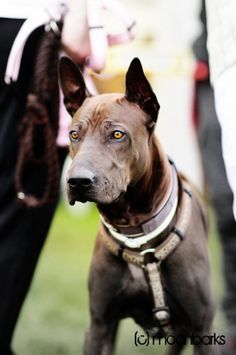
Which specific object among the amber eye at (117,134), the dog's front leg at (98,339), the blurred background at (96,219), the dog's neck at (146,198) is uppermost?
the amber eye at (117,134)

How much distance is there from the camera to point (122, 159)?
2.69 metres

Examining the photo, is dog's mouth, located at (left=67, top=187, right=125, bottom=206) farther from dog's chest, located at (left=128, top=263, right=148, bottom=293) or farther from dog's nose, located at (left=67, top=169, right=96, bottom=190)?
dog's chest, located at (left=128, top=263, right=148, bottom=293)

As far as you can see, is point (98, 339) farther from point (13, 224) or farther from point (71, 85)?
point (71, 85)

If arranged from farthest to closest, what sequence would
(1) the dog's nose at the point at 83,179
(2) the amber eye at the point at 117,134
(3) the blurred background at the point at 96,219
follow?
(3) the blurred background at the point at 96,219 < (2) the amber eye at the point at 117,134 < (1) the dog's nose at the point at 83,179

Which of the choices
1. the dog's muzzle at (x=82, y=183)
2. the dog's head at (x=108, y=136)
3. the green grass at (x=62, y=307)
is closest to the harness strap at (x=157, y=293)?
the dog's head at (x=108, y=136)

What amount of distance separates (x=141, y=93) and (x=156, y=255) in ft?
1.86

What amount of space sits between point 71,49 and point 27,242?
0.78 metres

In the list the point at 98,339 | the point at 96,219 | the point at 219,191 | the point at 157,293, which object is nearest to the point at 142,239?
the point at 157,293

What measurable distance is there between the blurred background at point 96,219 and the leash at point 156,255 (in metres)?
0.70

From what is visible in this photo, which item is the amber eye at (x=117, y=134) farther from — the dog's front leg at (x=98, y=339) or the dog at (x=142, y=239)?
the dog's front leg at (x=98, y=339)

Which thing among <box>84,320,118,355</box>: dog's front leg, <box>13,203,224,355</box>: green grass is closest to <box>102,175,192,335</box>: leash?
<box>84,320,118,355</box>: dog's front leg

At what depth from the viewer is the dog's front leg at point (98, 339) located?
308cm

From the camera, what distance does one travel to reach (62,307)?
4.81 metres

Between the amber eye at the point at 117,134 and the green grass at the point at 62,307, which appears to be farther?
the green grass at the point at 62,307
